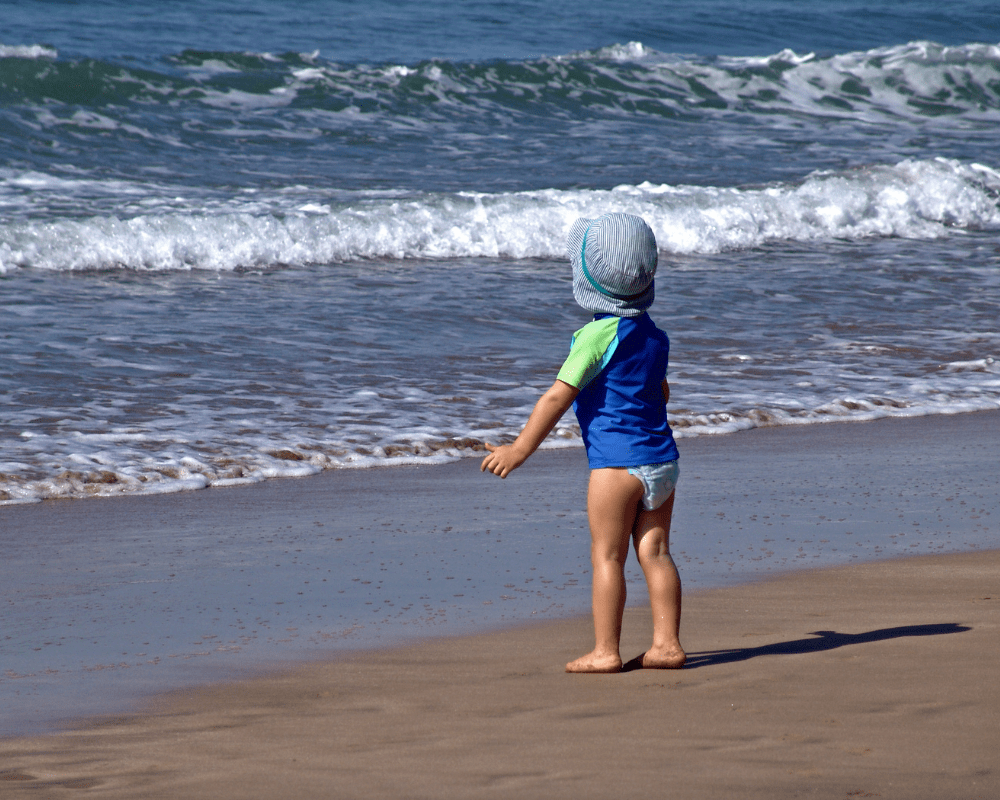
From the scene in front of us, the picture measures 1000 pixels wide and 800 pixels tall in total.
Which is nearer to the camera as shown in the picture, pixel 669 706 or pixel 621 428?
pixel 669 706

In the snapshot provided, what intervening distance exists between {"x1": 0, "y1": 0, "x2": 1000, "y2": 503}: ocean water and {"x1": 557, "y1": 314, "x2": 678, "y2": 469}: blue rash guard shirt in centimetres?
242

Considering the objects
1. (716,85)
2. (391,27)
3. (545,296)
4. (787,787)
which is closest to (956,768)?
(787,787)

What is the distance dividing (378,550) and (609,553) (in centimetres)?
125

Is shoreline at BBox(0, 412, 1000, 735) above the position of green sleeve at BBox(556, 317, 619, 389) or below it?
below

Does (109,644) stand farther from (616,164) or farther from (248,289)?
(616,164)

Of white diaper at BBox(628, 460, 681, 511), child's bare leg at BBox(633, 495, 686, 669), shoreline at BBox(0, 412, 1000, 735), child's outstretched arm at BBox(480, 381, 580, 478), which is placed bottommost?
shoreline at BBox(0, 412, 1000, 735)

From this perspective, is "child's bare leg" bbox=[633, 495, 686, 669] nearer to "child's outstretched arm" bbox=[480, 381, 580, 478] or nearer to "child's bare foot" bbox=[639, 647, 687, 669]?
"child's bare foot" bbox=[639, 647, 687, 669]

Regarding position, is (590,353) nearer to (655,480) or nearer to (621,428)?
(621,428)

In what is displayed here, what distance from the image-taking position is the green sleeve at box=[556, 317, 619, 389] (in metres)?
2.87

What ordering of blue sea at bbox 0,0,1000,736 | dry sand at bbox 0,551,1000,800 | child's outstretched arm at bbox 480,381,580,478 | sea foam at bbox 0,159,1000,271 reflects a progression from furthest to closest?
1. sea foam at bbox 0,159,1000,271
2. blue sea at bbox 0,0,1000,736
3. child's outstretched arm at bbox 480,381,580,478
4. dry sand at bbox 0,551,1000,800

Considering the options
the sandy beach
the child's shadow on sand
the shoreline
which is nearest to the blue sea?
the shoreline

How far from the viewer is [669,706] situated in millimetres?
2582

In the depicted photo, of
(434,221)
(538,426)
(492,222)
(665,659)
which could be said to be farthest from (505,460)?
(492,222)

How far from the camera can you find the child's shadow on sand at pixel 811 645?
294cm
